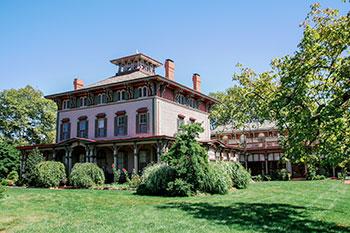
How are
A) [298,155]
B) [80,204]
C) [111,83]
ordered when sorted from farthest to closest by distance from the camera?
[111,83] → [80,204] → [298,155]

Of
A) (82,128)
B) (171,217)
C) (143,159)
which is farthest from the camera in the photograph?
(82,128)

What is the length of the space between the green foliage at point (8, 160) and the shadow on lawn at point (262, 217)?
25073 mm

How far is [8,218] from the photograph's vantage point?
9031 millimetres

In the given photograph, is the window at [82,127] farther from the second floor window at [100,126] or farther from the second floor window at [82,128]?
the second floor window at [100,126]

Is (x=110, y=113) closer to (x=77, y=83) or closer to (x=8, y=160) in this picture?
(x=77, y=83)

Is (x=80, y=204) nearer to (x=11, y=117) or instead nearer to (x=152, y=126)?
(x=152, y=126)

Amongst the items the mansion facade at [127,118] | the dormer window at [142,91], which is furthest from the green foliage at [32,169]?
the dormer window at [142,91]

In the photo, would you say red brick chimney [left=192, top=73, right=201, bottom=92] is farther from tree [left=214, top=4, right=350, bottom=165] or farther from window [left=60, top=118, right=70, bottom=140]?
tree [left=214, top=4, right=350, bottom=165]

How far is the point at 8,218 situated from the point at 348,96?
32.0 feet

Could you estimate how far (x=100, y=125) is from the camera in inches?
1164

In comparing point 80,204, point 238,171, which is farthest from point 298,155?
point 238,171

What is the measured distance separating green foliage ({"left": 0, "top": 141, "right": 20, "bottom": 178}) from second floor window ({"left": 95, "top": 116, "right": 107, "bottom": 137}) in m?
9.66

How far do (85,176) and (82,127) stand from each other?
10.2 metres

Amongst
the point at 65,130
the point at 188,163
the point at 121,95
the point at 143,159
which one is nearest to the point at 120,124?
the point at 121,95
